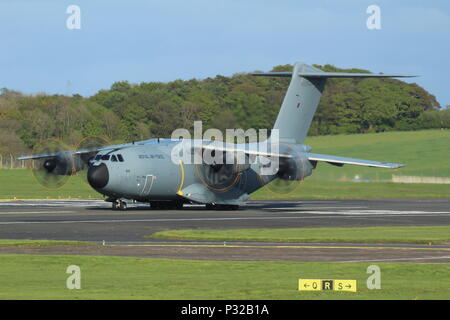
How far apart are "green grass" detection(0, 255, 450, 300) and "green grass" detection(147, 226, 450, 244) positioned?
8054 millimetres

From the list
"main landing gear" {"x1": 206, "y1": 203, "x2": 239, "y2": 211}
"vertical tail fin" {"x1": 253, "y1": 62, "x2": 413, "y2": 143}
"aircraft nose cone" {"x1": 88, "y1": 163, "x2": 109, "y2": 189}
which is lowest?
"main landing gear" {"x1": 206, "y1": 203, "x2": 239, "y2": 211}

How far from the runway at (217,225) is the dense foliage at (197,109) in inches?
274

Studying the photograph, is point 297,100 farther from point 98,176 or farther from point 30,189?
point 30,189

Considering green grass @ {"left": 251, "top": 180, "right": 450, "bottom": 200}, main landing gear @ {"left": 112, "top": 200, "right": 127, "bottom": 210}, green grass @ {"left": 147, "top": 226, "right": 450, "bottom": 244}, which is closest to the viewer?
green grass @ {"left": 147, "top": 226, "right": 450, "bottom": 244}

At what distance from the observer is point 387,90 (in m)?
91.2

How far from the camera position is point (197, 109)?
57.7m

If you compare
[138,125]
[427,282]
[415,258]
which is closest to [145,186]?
[138,125]

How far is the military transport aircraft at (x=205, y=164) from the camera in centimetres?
4659

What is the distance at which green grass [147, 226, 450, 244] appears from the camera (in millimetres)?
30764

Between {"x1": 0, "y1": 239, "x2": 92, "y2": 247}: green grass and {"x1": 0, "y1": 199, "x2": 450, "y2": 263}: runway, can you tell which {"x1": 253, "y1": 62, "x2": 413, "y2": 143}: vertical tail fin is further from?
{"x1": 0, "y1": 239, "x2": 92, "y2": 247}: green grass

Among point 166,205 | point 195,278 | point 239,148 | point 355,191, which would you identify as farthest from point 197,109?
point 195,278

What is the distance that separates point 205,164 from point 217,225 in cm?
1257

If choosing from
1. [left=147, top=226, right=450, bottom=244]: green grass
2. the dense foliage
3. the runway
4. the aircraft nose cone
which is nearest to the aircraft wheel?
the runway

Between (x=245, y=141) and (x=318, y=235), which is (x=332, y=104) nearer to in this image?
(x=245, y=141)
